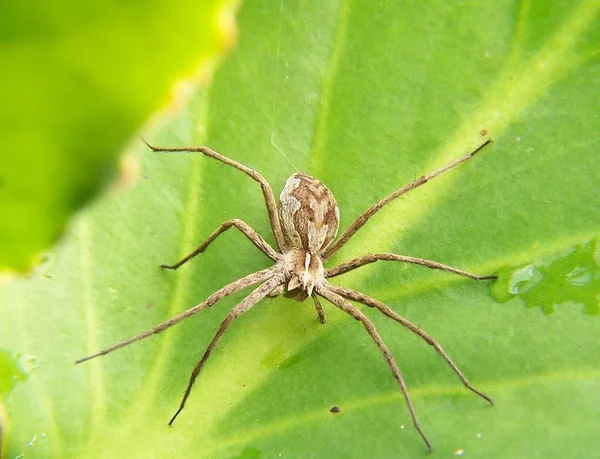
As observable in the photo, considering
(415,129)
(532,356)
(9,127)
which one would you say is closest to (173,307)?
(415,129)

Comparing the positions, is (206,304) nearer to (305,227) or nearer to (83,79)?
(305,227)

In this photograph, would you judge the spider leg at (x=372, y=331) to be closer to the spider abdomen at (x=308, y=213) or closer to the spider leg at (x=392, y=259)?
the spider leg at (x=392, y=259)

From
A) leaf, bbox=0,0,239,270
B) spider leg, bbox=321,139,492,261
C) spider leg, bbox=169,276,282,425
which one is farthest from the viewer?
spider leg, bbox=321,139,492,261

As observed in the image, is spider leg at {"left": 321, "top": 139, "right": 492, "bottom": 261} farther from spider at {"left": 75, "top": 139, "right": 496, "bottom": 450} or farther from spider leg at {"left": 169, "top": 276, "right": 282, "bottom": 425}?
spider leg at {"left": 169, "top": 276, "right": 282, "bottom": 425}

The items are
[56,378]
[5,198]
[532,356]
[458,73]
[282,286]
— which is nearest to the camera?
[5,198]

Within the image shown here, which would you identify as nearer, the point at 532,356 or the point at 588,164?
the point at 532,356

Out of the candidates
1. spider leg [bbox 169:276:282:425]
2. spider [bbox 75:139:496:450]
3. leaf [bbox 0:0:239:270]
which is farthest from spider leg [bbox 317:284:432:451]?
leaf [bbox 0:0:239:270]

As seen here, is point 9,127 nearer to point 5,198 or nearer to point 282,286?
point 5,198

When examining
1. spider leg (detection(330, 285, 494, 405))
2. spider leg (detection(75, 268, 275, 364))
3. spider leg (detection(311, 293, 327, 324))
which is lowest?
spider leg (detection(330, 285, 494, 405))
